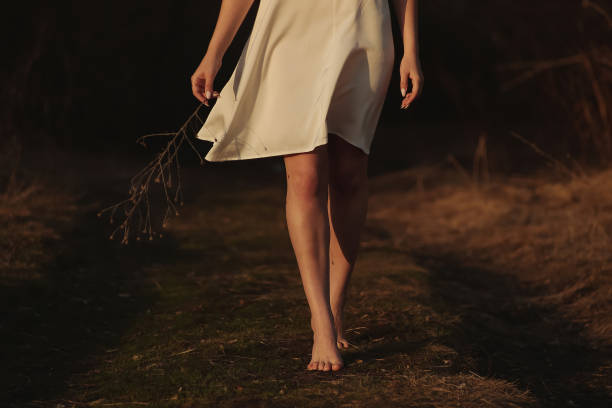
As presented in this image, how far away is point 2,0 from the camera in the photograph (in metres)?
6.72

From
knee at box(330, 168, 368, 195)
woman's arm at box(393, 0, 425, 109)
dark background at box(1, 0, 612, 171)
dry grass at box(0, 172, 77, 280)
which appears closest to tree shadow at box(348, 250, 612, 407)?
knee at box(330, 168, 368, 195)

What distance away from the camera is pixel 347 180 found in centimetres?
275

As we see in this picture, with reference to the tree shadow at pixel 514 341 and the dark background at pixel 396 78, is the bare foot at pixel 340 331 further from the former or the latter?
the dark background at pixel 396 78

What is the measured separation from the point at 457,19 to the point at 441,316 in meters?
6.16

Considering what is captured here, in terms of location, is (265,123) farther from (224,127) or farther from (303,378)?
(303,378)

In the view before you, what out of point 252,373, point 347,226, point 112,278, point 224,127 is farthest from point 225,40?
point 112,278

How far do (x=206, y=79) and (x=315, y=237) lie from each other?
58 centimetres

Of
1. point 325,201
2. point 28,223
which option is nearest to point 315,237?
point 325,201

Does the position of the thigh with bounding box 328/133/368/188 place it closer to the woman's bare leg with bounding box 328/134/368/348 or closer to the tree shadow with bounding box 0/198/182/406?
the woman's bare leg with bounding box 328/134/368/348

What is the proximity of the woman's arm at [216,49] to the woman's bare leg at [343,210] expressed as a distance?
424 millimetres

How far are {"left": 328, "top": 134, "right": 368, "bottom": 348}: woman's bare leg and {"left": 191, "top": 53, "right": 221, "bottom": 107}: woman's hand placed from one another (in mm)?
416

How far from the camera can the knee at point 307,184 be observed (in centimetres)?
255

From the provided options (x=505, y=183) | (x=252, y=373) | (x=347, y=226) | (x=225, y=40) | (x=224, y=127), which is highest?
(x=225, y=40)

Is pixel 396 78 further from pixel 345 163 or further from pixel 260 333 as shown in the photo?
pixel 345 163
